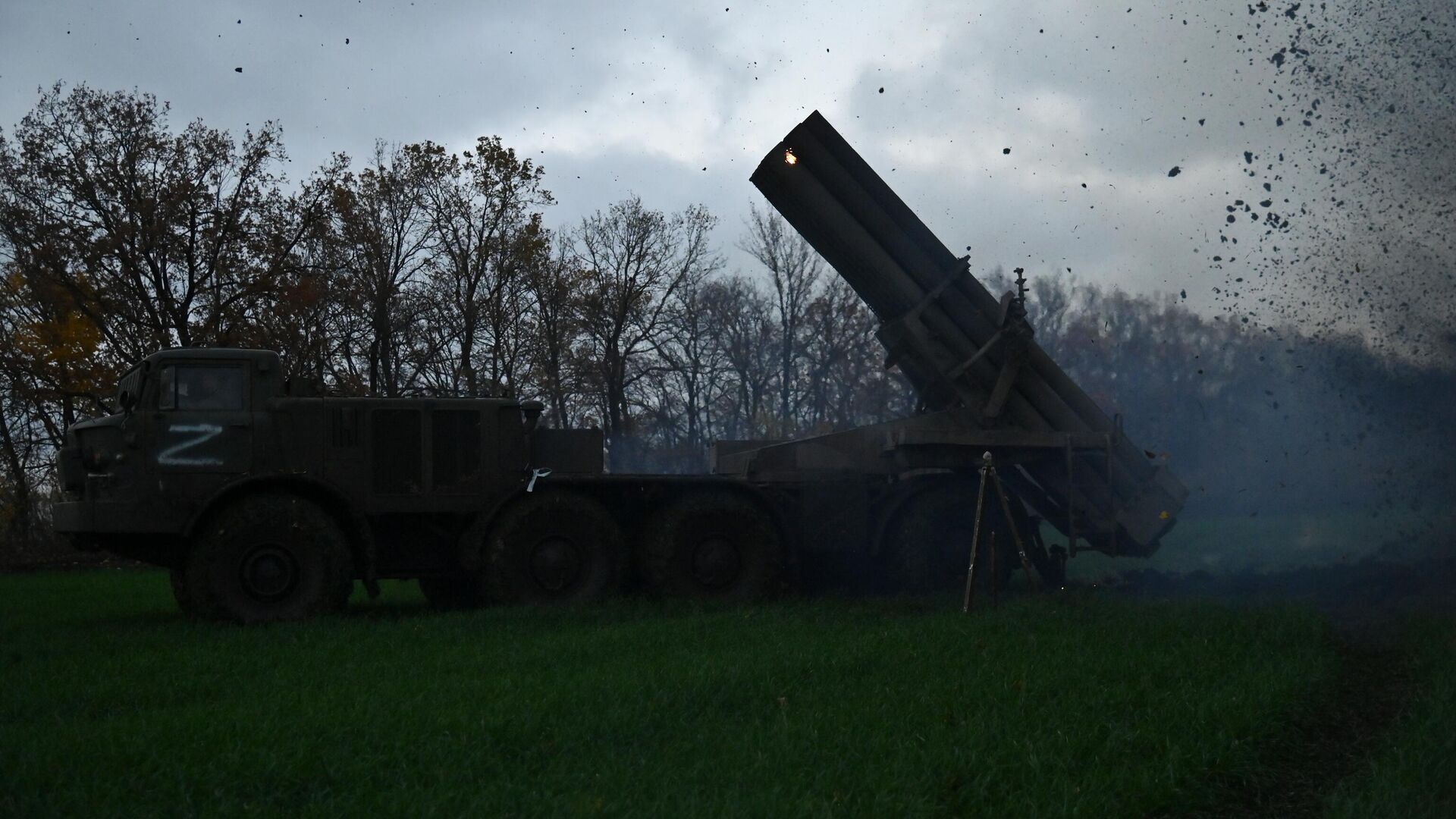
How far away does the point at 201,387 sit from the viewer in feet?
38.1

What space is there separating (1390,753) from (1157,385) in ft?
81.5

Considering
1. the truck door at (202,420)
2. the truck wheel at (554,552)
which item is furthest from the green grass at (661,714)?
the truck door at (202,420)

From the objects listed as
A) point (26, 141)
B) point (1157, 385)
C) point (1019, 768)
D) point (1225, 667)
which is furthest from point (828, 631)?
point (26, 141)

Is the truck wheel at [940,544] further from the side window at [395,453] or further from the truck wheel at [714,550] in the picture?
the side window at [395,453]

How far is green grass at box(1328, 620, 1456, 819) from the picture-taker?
17.2ft

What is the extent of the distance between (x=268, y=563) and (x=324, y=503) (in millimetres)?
780

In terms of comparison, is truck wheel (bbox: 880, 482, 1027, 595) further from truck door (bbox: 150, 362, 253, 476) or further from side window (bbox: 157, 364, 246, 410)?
side window (bbox: 157, 364, 246, 410)

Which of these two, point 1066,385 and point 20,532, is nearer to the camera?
point 1066,385

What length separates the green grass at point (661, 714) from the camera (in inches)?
208

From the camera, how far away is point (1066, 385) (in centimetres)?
1328

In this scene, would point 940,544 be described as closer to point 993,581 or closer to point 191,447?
point 993,581

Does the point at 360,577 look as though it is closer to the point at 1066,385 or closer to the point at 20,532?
the point at 1066,385

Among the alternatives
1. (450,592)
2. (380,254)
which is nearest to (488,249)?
(380,254)

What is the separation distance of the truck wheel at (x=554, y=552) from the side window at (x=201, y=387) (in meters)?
2.82
